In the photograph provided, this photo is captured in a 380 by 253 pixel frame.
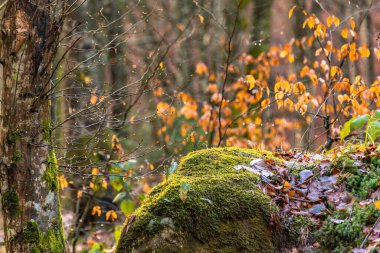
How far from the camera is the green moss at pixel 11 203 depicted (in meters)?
4.53

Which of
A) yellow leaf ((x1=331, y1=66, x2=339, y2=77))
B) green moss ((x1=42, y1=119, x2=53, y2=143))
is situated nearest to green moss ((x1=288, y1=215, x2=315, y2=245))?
green moss ((x1=42, y1=119, x2=53, y2=143))

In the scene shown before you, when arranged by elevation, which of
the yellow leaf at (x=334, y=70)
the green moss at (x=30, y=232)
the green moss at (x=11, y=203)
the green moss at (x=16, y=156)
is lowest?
the green moss at (x=30, y=232)

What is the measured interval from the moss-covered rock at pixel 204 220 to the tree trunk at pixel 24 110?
3.65 ft

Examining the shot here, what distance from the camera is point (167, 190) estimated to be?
13.3 feet

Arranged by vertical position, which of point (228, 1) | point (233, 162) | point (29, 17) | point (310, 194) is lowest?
point (310, 194)

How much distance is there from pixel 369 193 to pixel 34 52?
318cm

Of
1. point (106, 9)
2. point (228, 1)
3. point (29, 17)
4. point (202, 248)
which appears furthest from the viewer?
point (228, 1)

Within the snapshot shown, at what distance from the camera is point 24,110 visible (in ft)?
14.8

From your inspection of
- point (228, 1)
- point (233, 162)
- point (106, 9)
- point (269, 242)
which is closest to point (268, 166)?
point (233, 162)

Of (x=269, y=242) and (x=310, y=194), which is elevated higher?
(x=310, y=194)

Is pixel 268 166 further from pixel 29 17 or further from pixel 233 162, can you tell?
pixel 29 17

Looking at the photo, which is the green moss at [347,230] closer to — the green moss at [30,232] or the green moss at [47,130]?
the green moss at [30,232]

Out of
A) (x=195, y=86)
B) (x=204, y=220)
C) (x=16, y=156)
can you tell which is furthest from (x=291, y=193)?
(x=195, y=86)

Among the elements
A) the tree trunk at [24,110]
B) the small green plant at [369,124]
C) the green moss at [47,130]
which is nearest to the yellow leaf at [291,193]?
the small green plant at [369,124]
